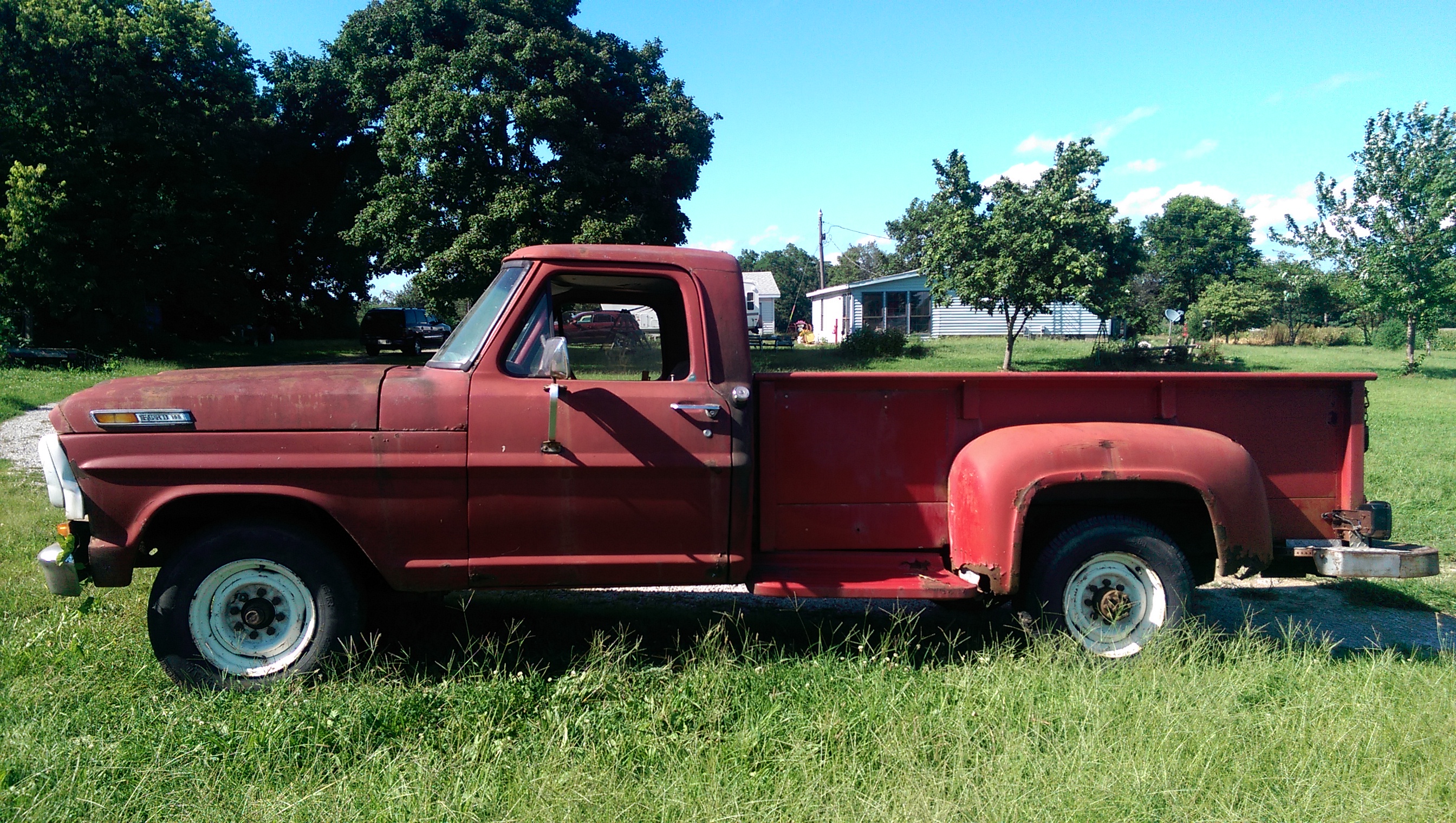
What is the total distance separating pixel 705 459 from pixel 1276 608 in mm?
4122

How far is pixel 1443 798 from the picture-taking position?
122 inches

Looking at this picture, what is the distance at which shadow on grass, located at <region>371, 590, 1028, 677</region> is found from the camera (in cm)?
447

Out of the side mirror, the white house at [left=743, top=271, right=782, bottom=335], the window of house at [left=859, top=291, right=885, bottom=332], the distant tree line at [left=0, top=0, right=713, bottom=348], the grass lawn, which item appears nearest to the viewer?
the grass lawn

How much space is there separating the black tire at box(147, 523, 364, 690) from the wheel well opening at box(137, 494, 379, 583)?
7 cm

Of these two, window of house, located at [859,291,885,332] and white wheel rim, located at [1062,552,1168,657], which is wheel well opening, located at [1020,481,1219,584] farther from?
window of house, located at [859,291,885,332]

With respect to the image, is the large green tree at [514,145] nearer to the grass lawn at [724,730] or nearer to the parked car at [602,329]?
the parked car at [602,329]

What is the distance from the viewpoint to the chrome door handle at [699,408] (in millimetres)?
3984

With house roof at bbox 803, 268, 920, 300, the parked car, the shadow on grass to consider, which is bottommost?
the shadow on grass

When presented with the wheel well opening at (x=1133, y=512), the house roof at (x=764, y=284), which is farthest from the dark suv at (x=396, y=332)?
the wheel well opening at (x=1133, y=512)

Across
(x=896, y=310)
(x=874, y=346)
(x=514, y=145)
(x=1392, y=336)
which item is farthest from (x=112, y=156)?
(x=1392, y=336)

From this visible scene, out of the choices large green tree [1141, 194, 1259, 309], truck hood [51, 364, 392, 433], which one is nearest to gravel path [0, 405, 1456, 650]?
truck hood [51, 364, 392, 433]

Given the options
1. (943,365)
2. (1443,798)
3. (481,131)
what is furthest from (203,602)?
(943,365)

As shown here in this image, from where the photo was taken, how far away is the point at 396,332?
30.8 meters

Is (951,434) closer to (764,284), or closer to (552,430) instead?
(552,430)
